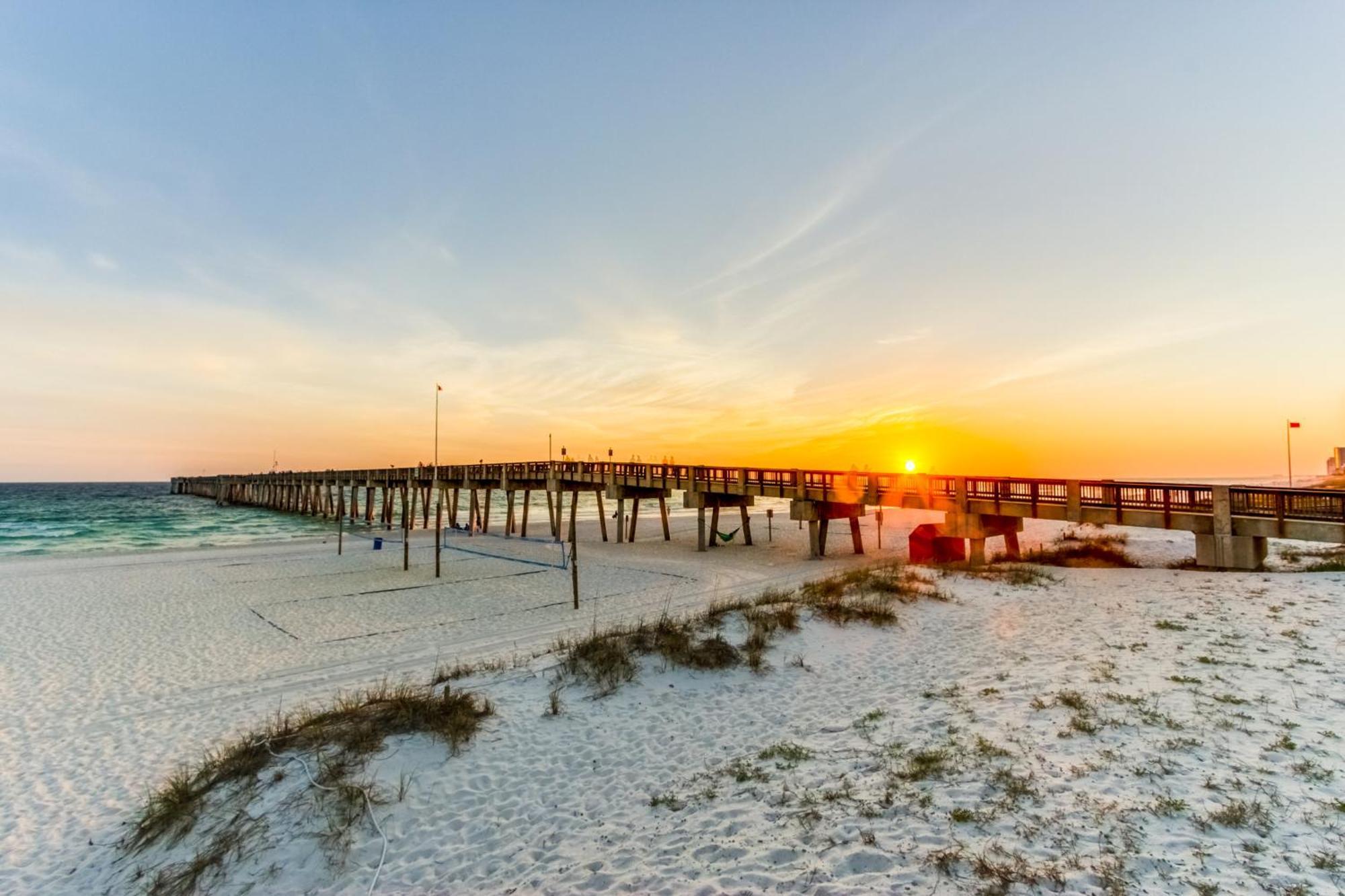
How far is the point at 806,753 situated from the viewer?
272 inches

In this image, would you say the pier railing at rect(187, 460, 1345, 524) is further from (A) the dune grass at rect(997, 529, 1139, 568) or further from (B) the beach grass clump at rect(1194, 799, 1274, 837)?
(B) the beach grass clump at rect(1194, 799, 1274, 837)

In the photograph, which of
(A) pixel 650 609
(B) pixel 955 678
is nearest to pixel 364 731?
(B) pixel 955 678

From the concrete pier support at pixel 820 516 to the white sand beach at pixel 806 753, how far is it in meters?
11.3

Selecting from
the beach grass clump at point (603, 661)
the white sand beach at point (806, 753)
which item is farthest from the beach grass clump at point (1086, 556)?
the beach grass clump at point (603, 661)

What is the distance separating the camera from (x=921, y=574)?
16328 millimetres

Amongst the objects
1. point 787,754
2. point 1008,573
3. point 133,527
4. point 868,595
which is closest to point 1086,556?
point 1008,573

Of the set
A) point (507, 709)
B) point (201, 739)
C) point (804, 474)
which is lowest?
point (201, 739)

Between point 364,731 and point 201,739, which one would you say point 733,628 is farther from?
point 201,739

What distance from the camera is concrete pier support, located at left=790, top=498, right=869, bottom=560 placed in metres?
26.0

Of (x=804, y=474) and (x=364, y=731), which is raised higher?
(x=804, y=474)

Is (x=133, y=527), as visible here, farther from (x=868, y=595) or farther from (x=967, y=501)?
(x=967, y=501)

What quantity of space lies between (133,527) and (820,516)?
175ft

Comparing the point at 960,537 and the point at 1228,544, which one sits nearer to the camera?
the point at 1228,544

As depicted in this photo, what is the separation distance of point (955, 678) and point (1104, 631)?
3992 millimetres
